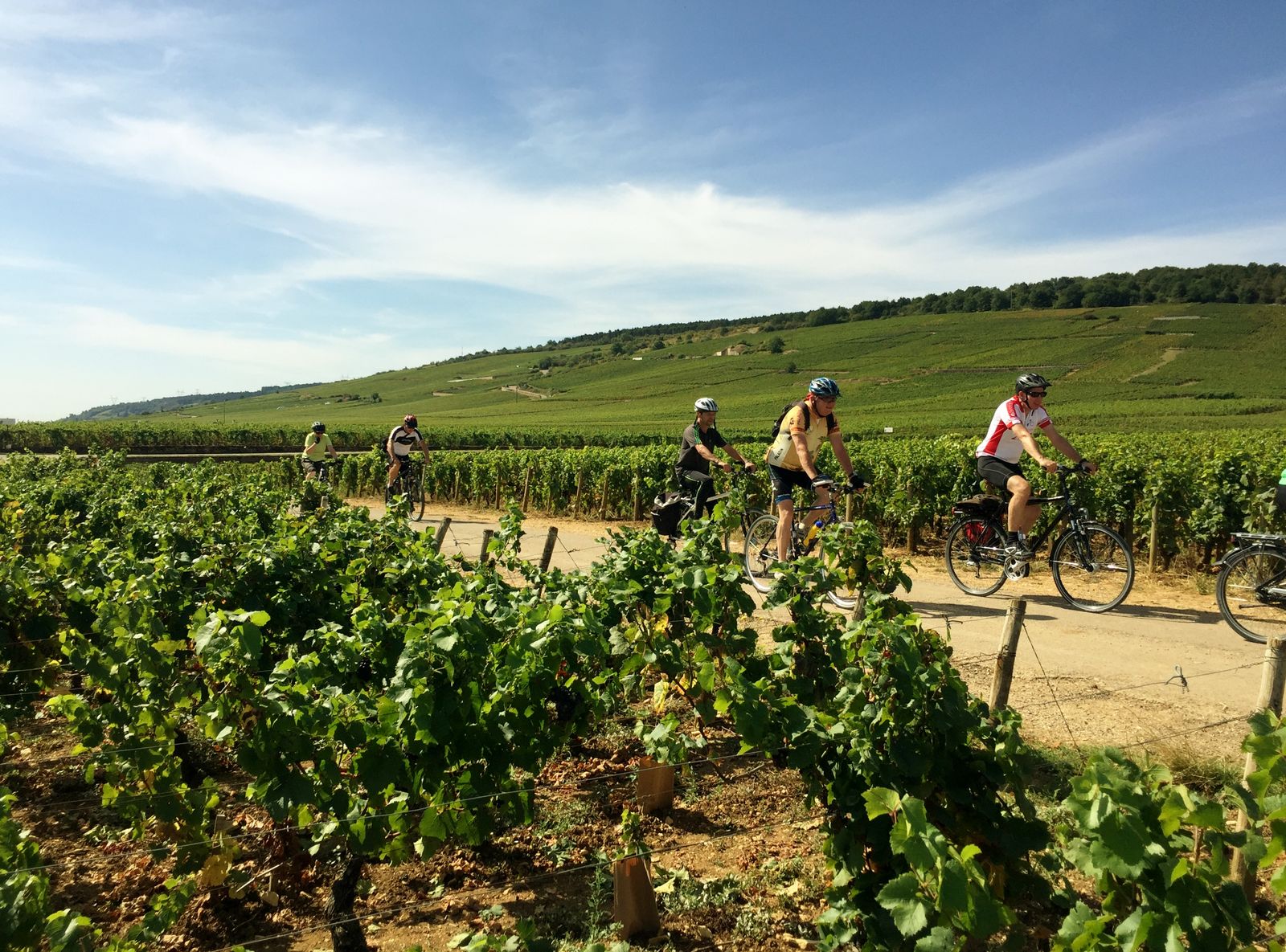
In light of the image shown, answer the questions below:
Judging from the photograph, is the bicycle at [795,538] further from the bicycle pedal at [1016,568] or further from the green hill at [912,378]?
the green hill at [912,378]

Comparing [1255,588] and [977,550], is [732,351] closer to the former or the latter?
[977,550]

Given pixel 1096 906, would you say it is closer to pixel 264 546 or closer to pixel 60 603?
pixel 264 546

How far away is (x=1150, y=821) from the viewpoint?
2240 mm

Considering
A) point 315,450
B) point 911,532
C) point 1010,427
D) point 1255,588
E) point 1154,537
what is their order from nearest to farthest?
point 1255,588 < point 1010,427 < point 1154,537 < point 911,532 < point 315,450

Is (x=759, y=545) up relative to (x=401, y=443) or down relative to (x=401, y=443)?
down

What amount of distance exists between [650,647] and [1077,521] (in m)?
5.69

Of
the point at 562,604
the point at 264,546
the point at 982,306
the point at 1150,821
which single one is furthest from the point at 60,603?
the point at 982,306

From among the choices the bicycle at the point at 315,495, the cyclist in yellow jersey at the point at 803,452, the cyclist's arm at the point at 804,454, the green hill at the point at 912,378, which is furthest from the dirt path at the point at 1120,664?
the green hill at the point at 912,378

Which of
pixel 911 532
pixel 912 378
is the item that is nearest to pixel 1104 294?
pixel 912 378

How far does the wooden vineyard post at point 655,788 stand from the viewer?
14.5 ft

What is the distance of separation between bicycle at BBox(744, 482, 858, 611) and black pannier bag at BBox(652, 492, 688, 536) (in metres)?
0.86

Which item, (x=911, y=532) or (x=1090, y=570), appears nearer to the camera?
(x=1090, y=570)

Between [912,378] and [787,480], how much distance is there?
83.3 meters

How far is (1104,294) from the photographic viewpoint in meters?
108
